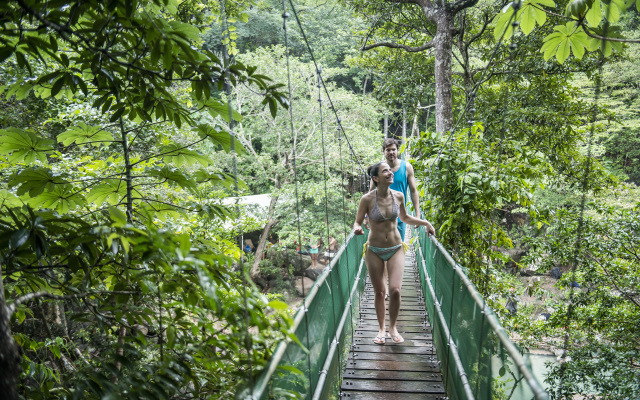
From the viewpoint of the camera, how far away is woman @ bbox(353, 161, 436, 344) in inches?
89.3

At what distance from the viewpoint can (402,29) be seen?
656 cm

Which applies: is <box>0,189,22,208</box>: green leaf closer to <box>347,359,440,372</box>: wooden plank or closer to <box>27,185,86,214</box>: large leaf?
<box>27,185,86,214</box>: large leaf

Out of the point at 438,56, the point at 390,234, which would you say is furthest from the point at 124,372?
the point at 438,56

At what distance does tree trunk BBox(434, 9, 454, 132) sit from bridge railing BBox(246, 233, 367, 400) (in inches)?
122

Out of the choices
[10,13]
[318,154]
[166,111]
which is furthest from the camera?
[318,154]

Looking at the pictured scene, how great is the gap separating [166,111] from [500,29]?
967 mm

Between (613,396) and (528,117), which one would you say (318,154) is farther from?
(613,396)

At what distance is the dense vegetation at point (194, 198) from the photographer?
74 cm

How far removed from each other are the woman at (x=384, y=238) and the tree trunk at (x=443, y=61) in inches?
113

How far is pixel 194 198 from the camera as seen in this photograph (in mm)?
4488

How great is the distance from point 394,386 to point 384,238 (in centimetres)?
75

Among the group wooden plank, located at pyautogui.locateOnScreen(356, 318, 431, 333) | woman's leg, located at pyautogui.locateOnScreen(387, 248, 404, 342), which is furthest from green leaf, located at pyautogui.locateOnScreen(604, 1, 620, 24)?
wooden plank, located at pyautogui.locateOnScreen(356, 318, 431, 333)

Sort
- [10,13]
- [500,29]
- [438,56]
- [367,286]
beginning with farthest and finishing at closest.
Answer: [438,56], [367,286], [500,29], [10,13]

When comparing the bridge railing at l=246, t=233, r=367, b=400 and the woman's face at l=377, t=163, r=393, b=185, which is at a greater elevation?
the woman's face at l=377, t=163, r=393, b=185
